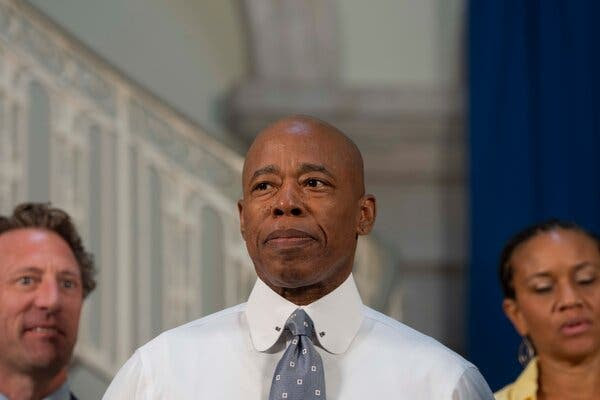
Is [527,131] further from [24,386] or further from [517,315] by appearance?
[24,386]

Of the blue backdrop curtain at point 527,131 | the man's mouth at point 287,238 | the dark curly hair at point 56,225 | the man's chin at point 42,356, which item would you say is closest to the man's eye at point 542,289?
the dark curly hair at point 56,225

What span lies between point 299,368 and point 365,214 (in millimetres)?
321

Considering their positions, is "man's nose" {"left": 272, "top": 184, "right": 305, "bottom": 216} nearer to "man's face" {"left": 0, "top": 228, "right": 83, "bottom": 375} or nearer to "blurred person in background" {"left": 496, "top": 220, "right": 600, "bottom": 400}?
"man's face" {"left": 0, "top": 228, "right": 83, "bottom": 375}

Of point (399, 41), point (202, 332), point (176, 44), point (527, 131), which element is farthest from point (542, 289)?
point (176, 44)

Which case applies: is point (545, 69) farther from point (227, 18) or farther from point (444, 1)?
point (227, 18)

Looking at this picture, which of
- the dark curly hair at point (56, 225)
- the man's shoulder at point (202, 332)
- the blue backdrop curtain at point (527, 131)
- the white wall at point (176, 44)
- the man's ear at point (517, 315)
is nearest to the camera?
the man's shoulder at point (202, 332)

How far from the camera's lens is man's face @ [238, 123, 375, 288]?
8.12 ft

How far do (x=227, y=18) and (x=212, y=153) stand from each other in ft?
5.37

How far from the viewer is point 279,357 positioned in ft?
8.41

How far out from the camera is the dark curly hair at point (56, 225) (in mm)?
3627

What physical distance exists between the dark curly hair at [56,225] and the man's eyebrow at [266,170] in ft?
3.93

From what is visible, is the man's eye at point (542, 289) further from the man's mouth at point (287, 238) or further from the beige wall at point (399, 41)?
the beige wall at point (399, 41)

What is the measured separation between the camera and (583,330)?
12.3 ft

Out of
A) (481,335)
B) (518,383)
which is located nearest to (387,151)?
(481,335)
